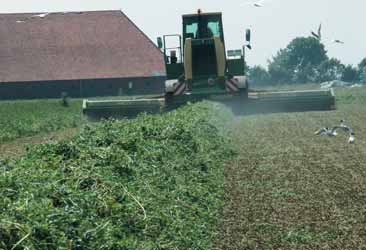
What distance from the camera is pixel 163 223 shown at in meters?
8.69

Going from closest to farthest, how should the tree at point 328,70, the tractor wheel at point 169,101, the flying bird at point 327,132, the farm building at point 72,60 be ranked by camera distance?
the flying bird at point 327,132, the tractor wheel at point 169,101, the farm building at point 72,60, the tree at point 328,70

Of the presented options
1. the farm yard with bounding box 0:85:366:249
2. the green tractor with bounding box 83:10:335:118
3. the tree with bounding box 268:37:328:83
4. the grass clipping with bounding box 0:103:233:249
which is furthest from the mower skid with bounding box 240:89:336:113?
the tree with bounding box 268:37:328:83

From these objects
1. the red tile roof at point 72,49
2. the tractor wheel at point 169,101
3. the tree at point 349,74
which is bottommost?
the tree at point 349,74

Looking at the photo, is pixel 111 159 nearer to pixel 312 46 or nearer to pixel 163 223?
pixel 163 223

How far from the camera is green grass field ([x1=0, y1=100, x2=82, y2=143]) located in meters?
29.6

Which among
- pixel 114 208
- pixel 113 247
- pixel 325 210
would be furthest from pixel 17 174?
pixel 325 210

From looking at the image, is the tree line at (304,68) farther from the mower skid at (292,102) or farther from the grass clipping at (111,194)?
the grass clipping at (111,194)

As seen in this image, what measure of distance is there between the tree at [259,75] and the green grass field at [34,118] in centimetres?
6309

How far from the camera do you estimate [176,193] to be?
10617mm

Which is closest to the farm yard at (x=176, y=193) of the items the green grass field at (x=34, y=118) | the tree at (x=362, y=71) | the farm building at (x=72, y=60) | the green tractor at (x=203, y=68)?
the green tractor at (x=203, y=68)

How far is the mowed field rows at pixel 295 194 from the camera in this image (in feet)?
30.2

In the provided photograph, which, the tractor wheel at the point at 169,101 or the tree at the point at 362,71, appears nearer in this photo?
the tractor wheel at the point at 169,101

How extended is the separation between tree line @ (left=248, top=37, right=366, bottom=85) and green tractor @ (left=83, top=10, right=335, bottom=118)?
75.5m

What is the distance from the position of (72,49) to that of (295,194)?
54470 millimetres
